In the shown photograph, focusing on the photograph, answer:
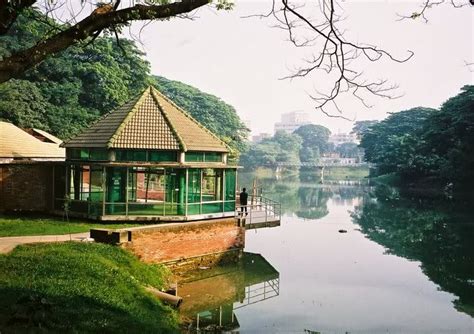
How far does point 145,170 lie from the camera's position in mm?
19484

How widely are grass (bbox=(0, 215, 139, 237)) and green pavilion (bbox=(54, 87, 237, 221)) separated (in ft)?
2.03

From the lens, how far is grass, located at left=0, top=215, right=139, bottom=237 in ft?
53.3

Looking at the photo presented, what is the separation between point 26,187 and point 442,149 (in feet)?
151

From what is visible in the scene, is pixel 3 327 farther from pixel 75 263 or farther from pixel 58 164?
pixel 58 164

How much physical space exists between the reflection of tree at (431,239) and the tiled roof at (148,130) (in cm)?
1012

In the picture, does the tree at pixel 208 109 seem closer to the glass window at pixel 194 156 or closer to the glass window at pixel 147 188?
the glass window at pixel 147 188

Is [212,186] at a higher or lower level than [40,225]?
higher

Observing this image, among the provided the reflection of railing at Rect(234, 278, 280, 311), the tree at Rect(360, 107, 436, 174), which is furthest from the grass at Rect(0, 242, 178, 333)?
the tree at Rect(360, 107, 436, 174)

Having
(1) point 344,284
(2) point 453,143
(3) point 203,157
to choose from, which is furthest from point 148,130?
(2) point 453,143

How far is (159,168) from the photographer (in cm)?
1916

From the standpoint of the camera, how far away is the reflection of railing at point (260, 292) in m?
15.2

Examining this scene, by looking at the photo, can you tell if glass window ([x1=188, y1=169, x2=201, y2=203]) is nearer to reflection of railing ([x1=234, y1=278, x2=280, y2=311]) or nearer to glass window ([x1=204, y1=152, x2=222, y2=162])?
glass window ([x1=204, y1=152, x2=222, y2=162])

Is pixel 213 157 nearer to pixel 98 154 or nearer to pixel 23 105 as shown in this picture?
pixel 98 154

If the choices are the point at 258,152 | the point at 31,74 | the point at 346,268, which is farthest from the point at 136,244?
the point at 258,152
